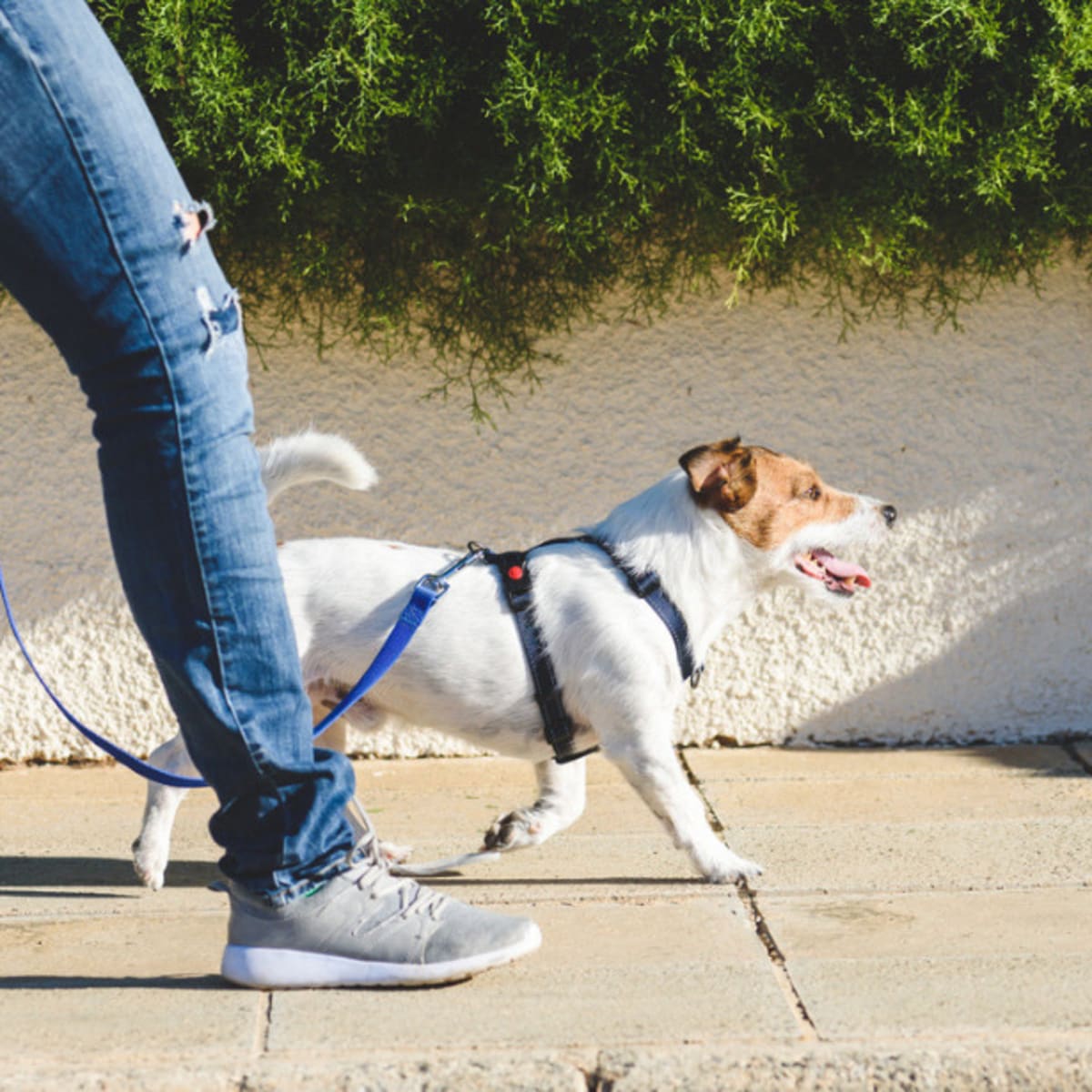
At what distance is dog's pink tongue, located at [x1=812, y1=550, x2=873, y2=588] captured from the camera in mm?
3867

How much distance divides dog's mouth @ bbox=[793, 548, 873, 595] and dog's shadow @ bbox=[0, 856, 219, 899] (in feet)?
5.45

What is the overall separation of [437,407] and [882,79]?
1.62 meters

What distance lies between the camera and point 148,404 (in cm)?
212

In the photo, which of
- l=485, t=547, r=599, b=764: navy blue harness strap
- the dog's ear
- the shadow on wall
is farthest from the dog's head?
the shadow on wall

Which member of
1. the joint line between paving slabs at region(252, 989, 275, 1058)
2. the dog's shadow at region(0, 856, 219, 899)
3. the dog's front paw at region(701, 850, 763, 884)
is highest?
the joint line between paving slabs at region(252, 989, 275, 1058)

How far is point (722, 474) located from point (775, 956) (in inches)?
51.9

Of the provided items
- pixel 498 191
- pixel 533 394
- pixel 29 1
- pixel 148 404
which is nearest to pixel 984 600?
pixel 533 394

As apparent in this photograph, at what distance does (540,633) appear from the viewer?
3.46 meters

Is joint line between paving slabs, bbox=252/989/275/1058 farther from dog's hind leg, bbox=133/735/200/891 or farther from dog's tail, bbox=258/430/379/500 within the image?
dog's tail, bbox=258/430/379/500

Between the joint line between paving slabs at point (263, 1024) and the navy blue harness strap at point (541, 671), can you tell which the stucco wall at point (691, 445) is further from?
the joint line between paving slabs at point (263, 1024)

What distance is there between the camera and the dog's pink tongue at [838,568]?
3867 millimetres

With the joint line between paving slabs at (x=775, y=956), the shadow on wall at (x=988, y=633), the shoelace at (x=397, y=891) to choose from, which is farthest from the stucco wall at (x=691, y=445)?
the shoelace at (x=397, y=891)

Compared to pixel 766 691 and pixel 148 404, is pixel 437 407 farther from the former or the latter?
pixel 148 404

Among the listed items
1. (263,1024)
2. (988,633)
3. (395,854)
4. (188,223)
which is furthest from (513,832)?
(988,633)
